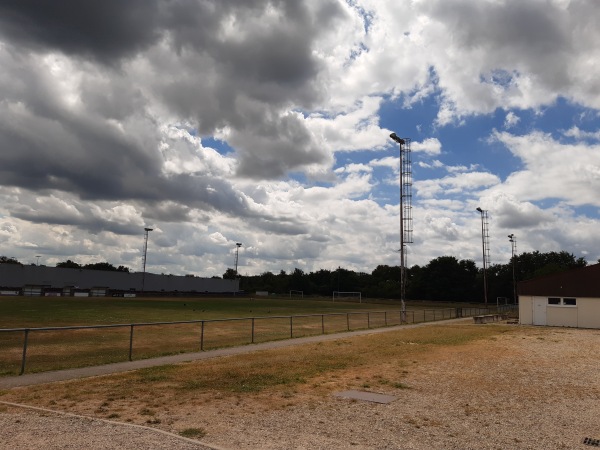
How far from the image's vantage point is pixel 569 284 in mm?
39656

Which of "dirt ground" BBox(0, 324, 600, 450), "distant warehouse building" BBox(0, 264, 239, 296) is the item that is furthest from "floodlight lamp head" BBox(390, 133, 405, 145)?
"distant warehouse building" BBox(0, 264, 239, 296)

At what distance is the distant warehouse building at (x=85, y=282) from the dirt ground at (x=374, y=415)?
91559 millimetres

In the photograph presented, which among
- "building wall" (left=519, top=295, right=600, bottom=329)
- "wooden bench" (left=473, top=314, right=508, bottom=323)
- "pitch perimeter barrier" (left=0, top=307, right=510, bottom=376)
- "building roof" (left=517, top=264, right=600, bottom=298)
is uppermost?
"building roof" (left=517, top=264, right=600, bottom=298)

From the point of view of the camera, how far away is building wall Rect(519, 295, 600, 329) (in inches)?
1510

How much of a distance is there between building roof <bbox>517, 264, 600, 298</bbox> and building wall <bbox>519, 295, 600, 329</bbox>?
0.53m

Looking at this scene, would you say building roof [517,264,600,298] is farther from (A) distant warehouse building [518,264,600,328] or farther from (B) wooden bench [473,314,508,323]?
A: (B) wooden bench [473,314,508,323]

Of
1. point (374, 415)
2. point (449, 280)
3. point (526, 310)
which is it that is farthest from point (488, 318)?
point (449, 280)

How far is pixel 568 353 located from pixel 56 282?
108856 millimetres

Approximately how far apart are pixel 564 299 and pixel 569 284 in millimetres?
1316

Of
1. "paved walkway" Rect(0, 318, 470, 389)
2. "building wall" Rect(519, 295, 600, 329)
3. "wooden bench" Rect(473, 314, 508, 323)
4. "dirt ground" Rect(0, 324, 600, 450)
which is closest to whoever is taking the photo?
"dirt ground" Rect(0, 324, 600, 450)

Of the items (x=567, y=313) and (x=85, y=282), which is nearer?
(x=567, y=313)

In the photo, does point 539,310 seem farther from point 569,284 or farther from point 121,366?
point 121,366

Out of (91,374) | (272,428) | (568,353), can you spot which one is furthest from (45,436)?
(568,353)

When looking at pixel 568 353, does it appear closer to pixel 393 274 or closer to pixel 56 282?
pixel 56 282
